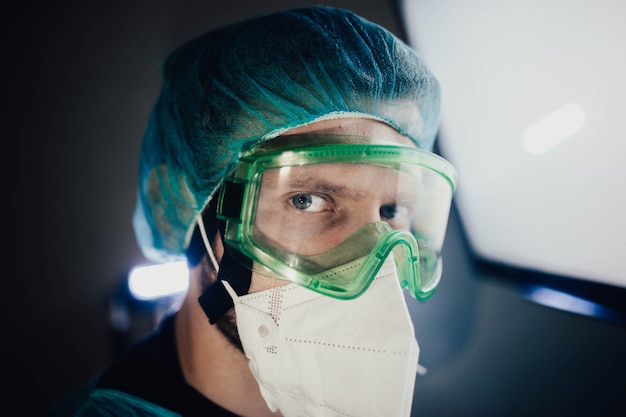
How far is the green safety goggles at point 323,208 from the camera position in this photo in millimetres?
780

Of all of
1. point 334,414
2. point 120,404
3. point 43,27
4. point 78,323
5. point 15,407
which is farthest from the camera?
point 78,323

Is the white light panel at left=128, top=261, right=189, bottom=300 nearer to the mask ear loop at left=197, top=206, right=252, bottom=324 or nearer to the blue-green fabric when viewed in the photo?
the blue-green fabric

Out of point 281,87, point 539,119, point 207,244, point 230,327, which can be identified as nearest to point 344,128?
point 281,87

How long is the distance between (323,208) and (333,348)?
34cm

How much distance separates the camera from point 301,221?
2.76 ft

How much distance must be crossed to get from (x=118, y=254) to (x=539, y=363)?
228cm

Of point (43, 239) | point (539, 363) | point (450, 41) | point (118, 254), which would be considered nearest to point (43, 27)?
point (43, 239)

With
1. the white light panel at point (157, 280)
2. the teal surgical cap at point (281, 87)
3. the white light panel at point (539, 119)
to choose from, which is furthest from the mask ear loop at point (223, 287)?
the white light panel at point (157, 280)

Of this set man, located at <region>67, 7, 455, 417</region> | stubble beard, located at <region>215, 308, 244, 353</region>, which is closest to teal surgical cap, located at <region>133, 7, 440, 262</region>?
man, located at <region>67, 7, 455, 417</region>

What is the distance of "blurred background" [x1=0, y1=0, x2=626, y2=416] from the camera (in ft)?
3.24

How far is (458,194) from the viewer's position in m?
1.50

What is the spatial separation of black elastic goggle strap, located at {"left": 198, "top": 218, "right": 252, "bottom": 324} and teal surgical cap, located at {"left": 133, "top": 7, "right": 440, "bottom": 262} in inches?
8.1

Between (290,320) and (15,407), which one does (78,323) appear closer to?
(15,407)

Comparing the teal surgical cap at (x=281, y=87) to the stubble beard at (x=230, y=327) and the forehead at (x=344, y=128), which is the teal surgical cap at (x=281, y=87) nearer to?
the forehead at (x=344, y=128)
